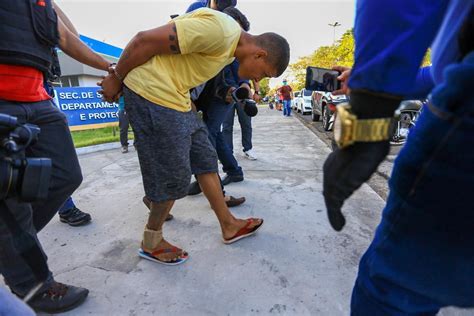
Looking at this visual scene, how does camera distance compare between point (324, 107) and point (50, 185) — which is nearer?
point (50, 185)

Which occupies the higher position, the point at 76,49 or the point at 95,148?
the point at 76,49

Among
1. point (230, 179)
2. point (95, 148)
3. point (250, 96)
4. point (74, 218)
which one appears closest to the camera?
point (74, 218)

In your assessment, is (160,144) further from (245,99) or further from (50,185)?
(245,99)

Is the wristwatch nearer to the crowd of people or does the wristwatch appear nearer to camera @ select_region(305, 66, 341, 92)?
the crowd of people

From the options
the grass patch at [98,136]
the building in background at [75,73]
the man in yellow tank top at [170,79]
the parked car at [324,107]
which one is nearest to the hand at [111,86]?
the man in yellow tank top at [170,79]

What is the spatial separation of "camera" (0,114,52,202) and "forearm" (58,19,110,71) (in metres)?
0.95

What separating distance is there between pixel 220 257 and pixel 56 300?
0.91m

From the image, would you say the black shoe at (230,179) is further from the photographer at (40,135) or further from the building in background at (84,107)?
the building in background at (84,107)

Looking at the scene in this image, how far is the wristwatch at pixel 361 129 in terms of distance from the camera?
634mm

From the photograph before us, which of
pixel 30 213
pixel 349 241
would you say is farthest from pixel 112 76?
pixel 349 241

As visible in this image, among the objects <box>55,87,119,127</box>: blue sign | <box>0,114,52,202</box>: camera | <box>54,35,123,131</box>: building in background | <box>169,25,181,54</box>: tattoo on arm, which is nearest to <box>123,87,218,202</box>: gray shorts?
<box>169,25,181,54</box>: tattoo on arm

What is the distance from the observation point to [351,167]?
2.20 feet

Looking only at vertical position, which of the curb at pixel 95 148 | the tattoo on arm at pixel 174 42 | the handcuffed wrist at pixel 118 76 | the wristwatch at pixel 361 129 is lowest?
the curb at pixel 95 148

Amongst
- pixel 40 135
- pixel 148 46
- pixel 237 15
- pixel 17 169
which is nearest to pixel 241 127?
pixel 237 15
